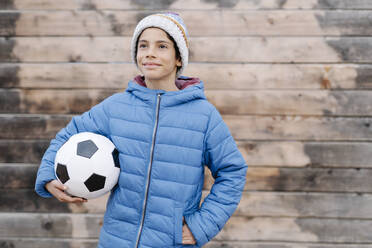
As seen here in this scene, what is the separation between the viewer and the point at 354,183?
2654 millimetres

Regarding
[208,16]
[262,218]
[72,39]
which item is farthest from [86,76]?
[262,218]

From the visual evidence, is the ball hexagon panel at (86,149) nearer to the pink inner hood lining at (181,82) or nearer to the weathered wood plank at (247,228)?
the pink inner hood lining at (181,82)

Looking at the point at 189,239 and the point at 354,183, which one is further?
the point at 354,183

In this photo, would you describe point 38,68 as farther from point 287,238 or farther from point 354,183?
point 354,183

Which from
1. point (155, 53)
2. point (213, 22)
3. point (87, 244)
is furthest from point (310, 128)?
point (87, 244)

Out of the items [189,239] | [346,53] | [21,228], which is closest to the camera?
[189,239]

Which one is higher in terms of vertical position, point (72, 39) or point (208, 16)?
point (208, 16)

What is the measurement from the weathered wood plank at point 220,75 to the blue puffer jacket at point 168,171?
0.98 meters

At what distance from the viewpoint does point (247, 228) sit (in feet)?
8.86

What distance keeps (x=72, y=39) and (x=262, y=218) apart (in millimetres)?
2154

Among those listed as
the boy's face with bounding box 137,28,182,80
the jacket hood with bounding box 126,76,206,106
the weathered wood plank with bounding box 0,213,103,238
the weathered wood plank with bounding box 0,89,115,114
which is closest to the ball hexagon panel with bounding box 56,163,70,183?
the jacket hood with bounding box 126,76,206,106

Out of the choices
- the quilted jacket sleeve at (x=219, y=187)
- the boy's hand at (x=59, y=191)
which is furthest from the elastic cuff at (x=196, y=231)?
the boy's hand at (x=59, y=191)

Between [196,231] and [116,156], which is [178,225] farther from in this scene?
[116,156]

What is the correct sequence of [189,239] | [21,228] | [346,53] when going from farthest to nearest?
[21,228] → [346,53] → [189,239]
